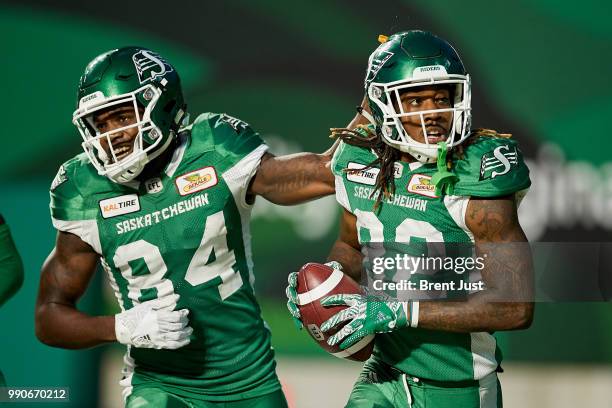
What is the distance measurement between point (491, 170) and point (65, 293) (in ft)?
4.76

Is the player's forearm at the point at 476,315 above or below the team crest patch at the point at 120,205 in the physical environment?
below

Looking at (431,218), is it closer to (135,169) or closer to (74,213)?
(135,169)

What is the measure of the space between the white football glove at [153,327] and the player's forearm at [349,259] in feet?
1.68

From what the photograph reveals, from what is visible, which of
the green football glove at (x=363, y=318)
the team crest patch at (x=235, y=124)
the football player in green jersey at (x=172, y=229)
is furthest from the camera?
the team crest patch at (x=235, y=124)

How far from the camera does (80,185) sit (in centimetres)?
318

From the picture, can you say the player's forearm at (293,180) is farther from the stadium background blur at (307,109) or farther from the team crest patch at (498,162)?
the stadium background blur at (307,109)

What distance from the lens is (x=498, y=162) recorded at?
2.76 metres

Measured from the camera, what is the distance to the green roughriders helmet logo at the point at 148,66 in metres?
3.11

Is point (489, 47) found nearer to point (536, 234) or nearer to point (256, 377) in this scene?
point (536, 234)

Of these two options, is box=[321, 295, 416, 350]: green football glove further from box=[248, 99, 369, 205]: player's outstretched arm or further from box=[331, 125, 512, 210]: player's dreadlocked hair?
box=[248, 99, 369, 205]: player's outstretched arm

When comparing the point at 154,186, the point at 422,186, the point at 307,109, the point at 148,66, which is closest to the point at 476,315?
the point at 422,186

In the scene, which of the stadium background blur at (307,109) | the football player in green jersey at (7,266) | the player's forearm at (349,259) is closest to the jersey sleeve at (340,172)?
the player's forearm at (349,259)

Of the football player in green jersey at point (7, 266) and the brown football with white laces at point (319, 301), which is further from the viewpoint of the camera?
the football player in green jersey at point (7, 266)

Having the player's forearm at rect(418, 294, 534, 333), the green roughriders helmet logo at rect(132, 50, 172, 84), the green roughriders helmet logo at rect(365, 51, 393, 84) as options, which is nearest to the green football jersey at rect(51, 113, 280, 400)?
the green roughriders helmet logo at rect(132, 50, 172, 84)
